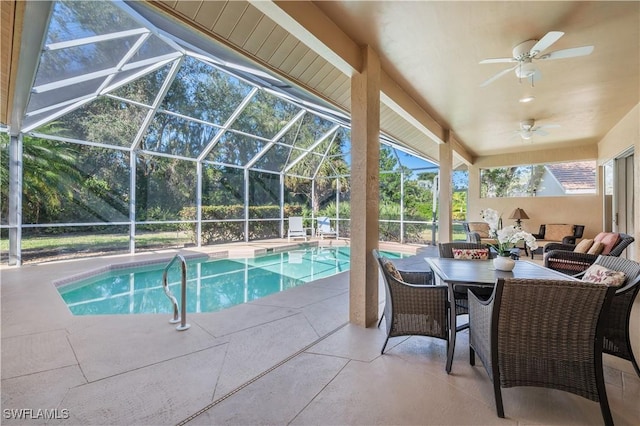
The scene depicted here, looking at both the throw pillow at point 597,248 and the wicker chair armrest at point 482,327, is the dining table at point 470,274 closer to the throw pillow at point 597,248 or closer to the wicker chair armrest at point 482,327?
the wicker chair armrest at point 482,327

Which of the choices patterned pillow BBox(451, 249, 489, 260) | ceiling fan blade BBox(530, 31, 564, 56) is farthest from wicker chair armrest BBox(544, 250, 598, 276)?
ceiling fan blade BBox(530, 31, 564, 56)

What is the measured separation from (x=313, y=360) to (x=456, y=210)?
9826 mm

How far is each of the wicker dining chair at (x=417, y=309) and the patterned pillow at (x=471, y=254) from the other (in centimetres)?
135

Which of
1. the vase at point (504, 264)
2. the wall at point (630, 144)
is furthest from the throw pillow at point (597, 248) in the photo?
the vase at point (504, 264)

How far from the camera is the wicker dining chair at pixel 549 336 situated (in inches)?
69.2

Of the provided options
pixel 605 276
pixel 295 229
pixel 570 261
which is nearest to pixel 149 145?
pixel 295 229

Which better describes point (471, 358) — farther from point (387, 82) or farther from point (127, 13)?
point (127, 13)

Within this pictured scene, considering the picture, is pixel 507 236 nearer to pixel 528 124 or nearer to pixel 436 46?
pixel 436 46

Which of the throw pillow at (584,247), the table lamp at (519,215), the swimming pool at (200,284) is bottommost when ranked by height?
the swimming pool at (200,284)

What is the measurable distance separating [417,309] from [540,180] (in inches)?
346

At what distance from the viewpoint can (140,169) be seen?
804 cm

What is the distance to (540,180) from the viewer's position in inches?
357

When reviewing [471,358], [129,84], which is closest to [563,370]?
[471,358]

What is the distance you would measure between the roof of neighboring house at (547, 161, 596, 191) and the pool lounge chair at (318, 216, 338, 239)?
735cm
